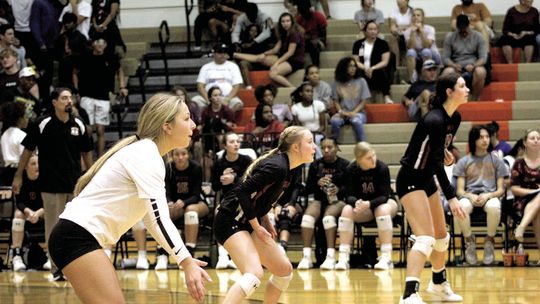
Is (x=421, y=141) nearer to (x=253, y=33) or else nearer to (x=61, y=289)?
(x=61, y=289)

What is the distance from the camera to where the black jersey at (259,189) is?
6348mm

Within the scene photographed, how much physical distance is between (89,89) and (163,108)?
9.50 metres

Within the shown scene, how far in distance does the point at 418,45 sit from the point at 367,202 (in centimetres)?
429

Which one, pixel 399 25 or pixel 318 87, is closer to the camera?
pixel 318 87

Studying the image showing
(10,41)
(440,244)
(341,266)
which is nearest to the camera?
(440,244)

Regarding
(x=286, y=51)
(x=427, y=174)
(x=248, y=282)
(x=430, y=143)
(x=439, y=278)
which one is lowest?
(x=439, y=278)

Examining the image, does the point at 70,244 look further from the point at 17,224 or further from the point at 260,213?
the point at 17,224

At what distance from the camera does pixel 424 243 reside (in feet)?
24.6

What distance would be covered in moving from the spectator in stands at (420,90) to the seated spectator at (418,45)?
1.34 ft

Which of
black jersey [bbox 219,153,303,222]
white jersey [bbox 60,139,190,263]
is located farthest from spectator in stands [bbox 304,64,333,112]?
white jersey [bbox 60,139,190,263]

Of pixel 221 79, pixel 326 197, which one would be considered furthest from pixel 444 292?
pixel 221 79

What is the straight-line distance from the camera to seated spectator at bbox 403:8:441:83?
14.2m

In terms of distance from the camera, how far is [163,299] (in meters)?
8.58

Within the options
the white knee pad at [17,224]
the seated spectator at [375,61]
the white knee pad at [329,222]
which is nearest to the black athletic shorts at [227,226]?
the white knee pad at [329,222]
